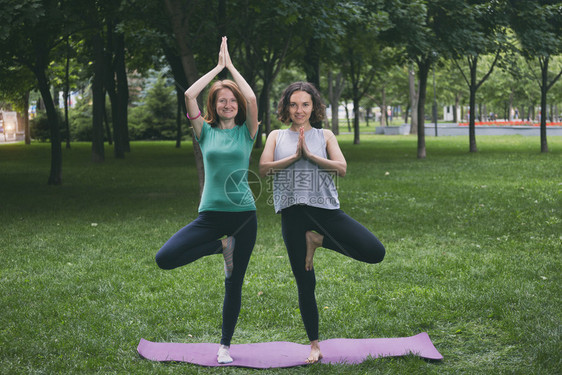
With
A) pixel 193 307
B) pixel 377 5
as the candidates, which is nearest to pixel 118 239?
pixel 193 307

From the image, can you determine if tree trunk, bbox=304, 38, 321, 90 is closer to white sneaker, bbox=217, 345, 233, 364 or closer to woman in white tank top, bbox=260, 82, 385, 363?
woman in white tank top, bbox=260, 82, 385, 363

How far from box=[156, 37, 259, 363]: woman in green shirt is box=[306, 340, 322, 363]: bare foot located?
0.83 meters

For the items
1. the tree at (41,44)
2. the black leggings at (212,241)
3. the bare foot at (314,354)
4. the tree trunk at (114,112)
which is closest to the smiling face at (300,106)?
the black leggings at (212,241)

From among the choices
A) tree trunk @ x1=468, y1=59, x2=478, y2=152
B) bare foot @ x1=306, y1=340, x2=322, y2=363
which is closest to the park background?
bare foot @ x1=306, y1=340, x2=322, y2=363

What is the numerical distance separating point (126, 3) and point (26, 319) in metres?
10.5

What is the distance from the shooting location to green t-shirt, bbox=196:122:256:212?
15.5 feet

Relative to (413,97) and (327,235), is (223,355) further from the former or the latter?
(413,97)

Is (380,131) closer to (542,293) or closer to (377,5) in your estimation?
(377,5)

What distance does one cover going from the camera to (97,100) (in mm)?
26297

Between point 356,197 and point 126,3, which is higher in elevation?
point 126,3

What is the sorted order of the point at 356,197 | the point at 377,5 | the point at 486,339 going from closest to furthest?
the point at 486,339 → the point at 356,197 → the point at 377,5

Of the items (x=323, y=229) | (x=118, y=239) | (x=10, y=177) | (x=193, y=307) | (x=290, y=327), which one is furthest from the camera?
(x=10, y=177)

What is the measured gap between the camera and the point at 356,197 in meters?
14.8

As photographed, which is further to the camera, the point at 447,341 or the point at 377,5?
the point at 377,5
